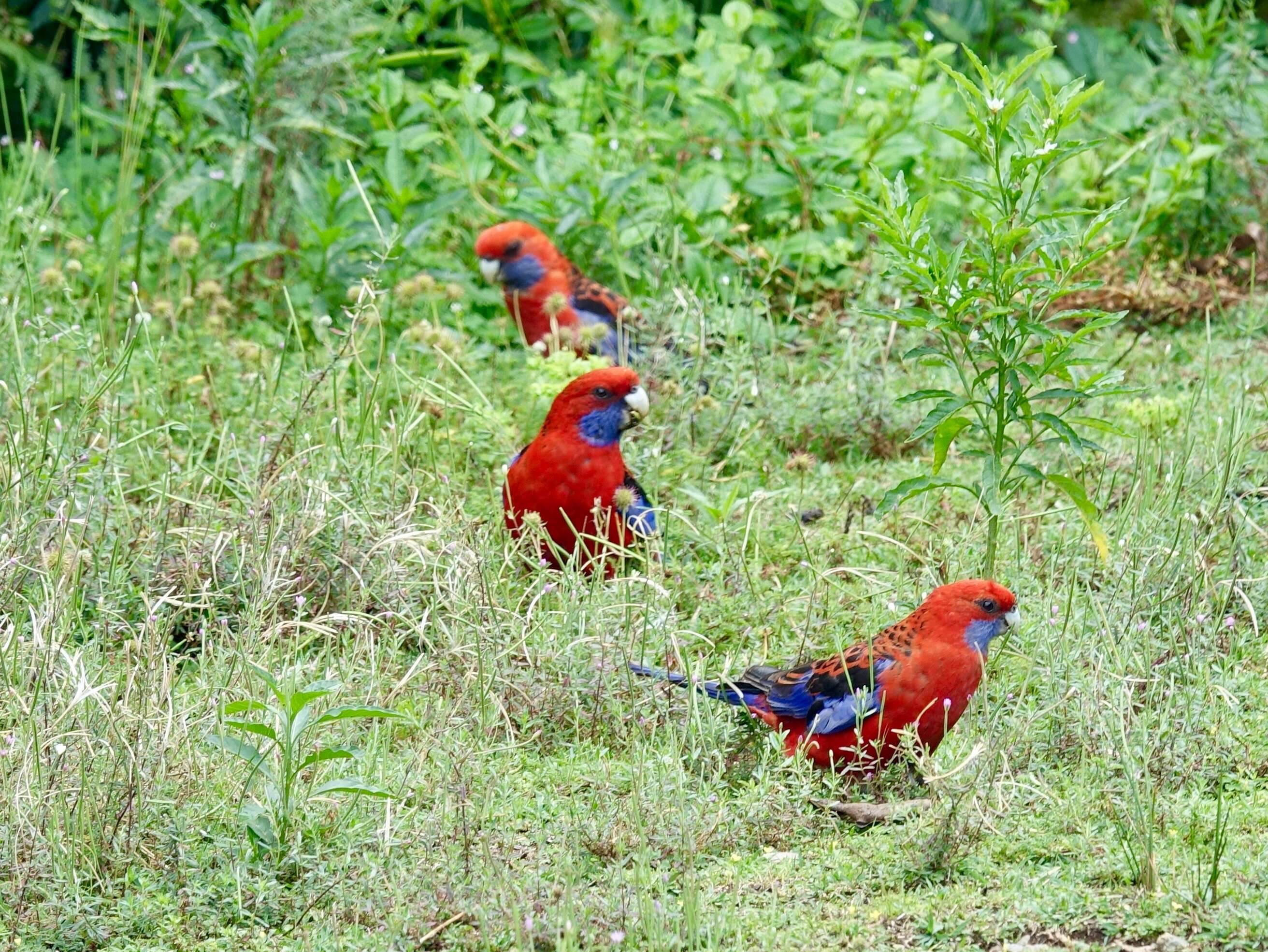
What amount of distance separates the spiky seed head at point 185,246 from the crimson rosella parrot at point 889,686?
269cm

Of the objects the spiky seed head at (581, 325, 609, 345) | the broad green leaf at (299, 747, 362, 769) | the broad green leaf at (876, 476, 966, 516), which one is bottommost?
the spiky seed head at (581, 325, 609, 345)

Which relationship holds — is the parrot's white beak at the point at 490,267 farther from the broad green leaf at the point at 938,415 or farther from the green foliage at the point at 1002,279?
the broad green leaf at the point at 938,415

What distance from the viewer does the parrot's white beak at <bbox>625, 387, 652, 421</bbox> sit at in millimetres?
4504

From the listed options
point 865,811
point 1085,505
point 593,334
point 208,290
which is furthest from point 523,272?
point 865,811

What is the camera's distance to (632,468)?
192 inches

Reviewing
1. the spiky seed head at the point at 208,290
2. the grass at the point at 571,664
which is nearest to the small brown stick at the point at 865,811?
the grass at the point at 571,664

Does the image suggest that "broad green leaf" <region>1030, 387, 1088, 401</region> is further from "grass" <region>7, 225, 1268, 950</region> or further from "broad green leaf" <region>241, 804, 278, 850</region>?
"broad green leaf" <region>241, 804, 278, 850</region>

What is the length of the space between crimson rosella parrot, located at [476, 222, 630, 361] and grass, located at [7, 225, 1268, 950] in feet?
1.85

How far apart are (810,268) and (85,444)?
2909 millimetres

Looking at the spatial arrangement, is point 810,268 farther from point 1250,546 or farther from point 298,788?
point 298,788

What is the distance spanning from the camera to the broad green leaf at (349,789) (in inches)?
115

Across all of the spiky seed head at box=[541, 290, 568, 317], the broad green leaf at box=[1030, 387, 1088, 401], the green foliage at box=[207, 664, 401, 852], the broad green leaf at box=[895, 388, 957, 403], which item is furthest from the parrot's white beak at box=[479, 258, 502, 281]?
the green foliage at box=[207, 664, 401, 852]

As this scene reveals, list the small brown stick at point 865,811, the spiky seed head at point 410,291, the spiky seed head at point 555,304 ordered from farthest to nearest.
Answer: the spiky seed head at point 555,304 → the spiky seed head at point 410,291 → the small brown stick at point 865,811

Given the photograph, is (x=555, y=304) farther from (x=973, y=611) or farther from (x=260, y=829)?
(x=260, y=829)
